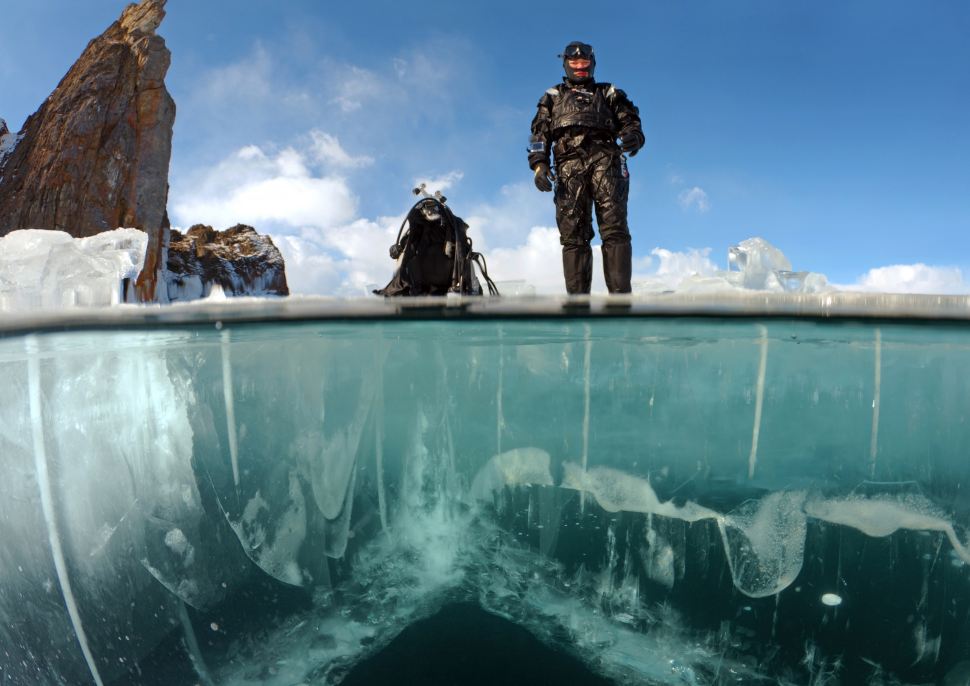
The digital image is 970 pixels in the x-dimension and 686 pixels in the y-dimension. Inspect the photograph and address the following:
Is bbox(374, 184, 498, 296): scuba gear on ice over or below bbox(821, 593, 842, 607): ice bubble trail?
over

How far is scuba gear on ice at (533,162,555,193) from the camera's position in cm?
619

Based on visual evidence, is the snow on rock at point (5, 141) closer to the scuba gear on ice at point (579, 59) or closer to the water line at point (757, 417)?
the scuba gear on ice at point (579, 59)

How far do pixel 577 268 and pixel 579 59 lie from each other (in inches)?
84.6

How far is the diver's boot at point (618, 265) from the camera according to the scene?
6.04 m

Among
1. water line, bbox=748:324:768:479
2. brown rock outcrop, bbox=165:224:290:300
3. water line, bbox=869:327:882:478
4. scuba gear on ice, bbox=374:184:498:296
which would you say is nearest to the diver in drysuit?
scuba gear on ice, bbox=374:184:498:296

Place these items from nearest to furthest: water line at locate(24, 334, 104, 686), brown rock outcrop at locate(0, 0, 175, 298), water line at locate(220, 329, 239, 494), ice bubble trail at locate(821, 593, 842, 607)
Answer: water line at locate(24, 334, 104, 686)
ice bubble trail at locate(821, 593, 842, 607)
water line at locate(220, 329, 239, 494)
brown rock outcrop at locate(0, 0, 175, 298)

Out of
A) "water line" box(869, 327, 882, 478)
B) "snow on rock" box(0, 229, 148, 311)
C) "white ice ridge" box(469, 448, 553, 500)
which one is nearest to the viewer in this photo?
"snow on rock" box(0, 229, 148, 311)

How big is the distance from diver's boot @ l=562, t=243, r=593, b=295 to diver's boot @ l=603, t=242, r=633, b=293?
21cm

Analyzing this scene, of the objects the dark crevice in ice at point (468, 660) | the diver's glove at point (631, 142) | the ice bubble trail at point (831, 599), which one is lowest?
the dark crevice in ice at point (468, 660)

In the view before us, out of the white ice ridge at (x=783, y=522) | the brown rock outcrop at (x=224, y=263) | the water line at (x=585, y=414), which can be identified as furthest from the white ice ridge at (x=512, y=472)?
the brown rock outcrop at (x=224, y=263)

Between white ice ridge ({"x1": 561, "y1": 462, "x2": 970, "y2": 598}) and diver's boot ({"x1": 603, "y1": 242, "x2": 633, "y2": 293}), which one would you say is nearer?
white ice ridge ({"x1": 561, "y1": 462, "x2": 970, "y2": 598})

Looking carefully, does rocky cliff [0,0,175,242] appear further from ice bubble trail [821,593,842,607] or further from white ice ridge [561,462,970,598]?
ice bubble trail [821,593,842,607]

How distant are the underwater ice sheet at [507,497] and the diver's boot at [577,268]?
42 centimetres

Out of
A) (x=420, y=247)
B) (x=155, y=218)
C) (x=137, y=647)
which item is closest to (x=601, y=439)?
(x=420, y=247)
